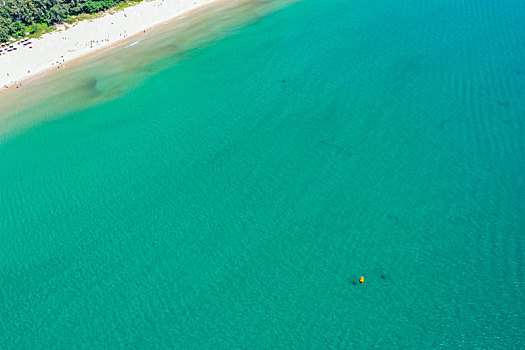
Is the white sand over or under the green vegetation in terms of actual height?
under

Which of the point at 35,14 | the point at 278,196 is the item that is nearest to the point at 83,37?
the point at 35,14

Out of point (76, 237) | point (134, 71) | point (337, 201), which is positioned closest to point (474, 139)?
point (337, 201)

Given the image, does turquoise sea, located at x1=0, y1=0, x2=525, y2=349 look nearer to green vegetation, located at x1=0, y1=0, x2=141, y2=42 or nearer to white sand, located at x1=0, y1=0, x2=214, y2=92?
white sand, located at x1=0, y1=0, x2=214, y2=92

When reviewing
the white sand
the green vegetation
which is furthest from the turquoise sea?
the green vegetation

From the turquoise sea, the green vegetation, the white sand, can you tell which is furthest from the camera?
the green vegetation

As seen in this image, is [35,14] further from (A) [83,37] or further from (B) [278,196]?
(B) [278,196]

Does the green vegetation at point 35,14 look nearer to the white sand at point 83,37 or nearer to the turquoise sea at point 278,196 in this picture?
the white sand at point 83,37
